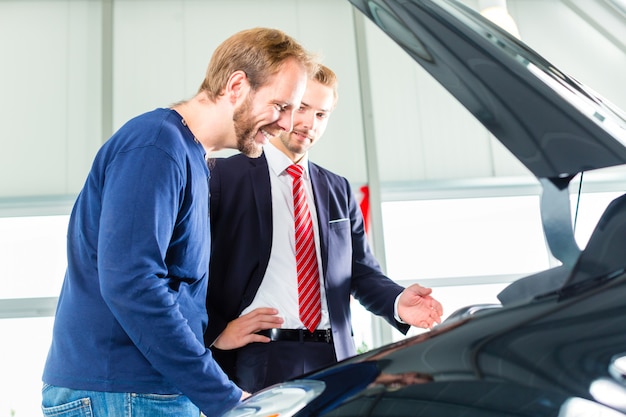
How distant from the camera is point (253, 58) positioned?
1.37 meters

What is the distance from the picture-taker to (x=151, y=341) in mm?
1025

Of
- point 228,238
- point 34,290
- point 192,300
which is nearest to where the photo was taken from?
point 192,300

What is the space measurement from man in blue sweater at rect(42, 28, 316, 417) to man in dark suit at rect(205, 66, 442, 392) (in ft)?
1.46

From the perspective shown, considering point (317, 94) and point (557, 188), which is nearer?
point (557, 188)

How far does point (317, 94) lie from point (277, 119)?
2.14 feet

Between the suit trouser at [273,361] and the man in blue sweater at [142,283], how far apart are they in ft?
1.47

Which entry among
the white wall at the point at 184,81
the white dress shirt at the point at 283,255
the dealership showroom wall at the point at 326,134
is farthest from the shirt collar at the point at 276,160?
the white wall at the point at 184,81

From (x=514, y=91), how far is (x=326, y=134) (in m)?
5.80

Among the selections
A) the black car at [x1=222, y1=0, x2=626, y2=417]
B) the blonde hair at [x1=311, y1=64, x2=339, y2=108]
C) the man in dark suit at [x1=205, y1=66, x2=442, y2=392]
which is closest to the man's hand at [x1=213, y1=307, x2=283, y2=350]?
the man in dark suit at [x1=205, y1=66, x2=442, y2=392]

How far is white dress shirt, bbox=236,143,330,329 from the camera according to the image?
1740 millimetres

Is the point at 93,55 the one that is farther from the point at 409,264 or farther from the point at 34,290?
the point at 409,264

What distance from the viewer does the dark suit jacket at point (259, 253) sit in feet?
5.62

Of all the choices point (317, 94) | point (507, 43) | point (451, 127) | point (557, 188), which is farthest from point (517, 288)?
point (451, 127)

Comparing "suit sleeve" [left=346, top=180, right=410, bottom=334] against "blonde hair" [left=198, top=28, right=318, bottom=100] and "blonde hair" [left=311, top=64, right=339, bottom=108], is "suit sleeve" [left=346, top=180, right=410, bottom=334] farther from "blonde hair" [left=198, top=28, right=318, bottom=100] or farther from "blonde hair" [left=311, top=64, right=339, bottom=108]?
"blonde hair" [left=198, top=28, right=318, bottom=100]
